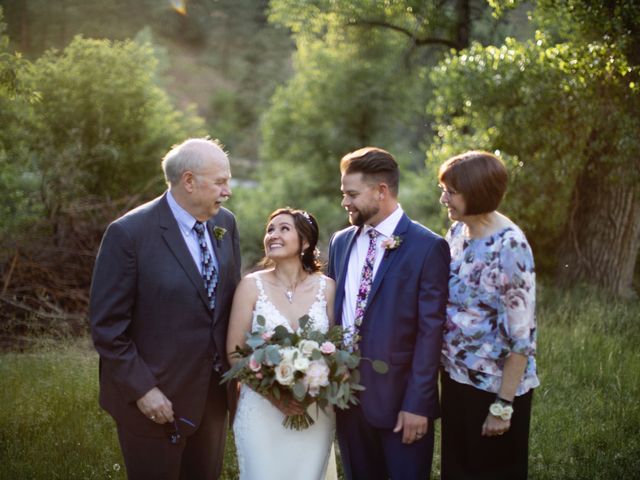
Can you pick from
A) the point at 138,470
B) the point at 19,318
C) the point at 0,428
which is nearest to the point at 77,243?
the point at 19,318

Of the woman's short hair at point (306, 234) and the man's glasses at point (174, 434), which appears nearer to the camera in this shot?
the man's glasses at point (174, 434)

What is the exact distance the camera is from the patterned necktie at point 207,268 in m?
3.79

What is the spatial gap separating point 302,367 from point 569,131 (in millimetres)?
8792

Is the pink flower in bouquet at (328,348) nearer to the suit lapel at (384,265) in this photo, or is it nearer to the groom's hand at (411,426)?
the suit lapel at (384,265)

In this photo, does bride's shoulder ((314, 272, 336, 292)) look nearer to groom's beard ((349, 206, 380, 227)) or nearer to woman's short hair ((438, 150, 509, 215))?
groom's beard ((349, 206, 380, 227))

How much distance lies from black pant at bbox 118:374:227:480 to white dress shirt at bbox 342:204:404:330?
36.0 inches

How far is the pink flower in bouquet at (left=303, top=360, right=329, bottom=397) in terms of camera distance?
339 centimetres

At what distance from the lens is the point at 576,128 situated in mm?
10523

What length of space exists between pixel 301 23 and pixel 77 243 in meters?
9.11

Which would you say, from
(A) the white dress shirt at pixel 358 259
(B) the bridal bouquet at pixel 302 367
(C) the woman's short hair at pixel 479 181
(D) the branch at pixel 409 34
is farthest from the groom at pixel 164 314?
(D) the branch at pixel 409 34

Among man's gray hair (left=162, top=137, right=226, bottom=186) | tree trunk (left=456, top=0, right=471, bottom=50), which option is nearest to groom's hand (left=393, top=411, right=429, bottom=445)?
man's gray hair (left=162, top=137, right=226, bottom=186)

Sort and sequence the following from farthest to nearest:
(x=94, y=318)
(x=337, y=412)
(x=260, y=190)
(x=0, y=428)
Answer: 1. (x=260, y=190)
2. (x=0, y=428)
3. (x=337, y=412)
4. (x=94, y=318)

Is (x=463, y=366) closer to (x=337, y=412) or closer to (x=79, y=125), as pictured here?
(x=337, y=412)

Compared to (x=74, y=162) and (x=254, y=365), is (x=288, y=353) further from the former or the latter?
(x=74, y=162)
